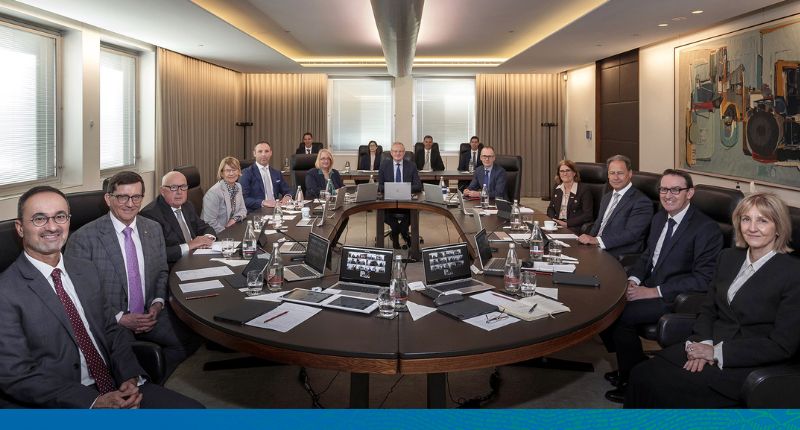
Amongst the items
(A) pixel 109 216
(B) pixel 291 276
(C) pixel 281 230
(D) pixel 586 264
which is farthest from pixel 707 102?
(A) pixel 109 216

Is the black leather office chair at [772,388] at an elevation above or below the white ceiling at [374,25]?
below

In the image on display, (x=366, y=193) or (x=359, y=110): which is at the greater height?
(x=359, y=110)

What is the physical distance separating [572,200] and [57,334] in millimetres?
4372

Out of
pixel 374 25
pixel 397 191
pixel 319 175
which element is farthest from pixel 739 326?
pixel 374 25

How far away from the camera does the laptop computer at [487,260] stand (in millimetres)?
2946

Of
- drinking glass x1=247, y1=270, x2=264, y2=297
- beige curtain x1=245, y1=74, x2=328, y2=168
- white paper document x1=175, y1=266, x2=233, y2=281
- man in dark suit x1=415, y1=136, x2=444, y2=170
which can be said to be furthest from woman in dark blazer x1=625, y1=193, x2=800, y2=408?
beige curtain x1=245, y1=74, x2=328, y2=168

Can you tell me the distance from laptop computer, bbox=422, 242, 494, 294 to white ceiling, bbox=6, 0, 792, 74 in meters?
4.02

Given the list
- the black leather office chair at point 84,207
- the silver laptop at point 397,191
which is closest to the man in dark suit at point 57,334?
the black leather office chair at point 84,207

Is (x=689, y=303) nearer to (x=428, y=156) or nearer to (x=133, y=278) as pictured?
(x=133, y=278)

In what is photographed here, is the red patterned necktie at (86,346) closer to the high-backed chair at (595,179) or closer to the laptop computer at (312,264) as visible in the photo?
the laptop computer at (312,264)

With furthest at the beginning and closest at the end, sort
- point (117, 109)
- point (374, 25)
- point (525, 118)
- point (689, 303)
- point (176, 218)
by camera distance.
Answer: point (525, 118)
point (117, 109)
point (374, 25)
point (176, 218)
point (689, 303)

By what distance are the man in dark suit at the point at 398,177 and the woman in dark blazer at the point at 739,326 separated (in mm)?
4998

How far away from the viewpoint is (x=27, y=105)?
20.7ft

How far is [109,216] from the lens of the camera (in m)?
2.94
